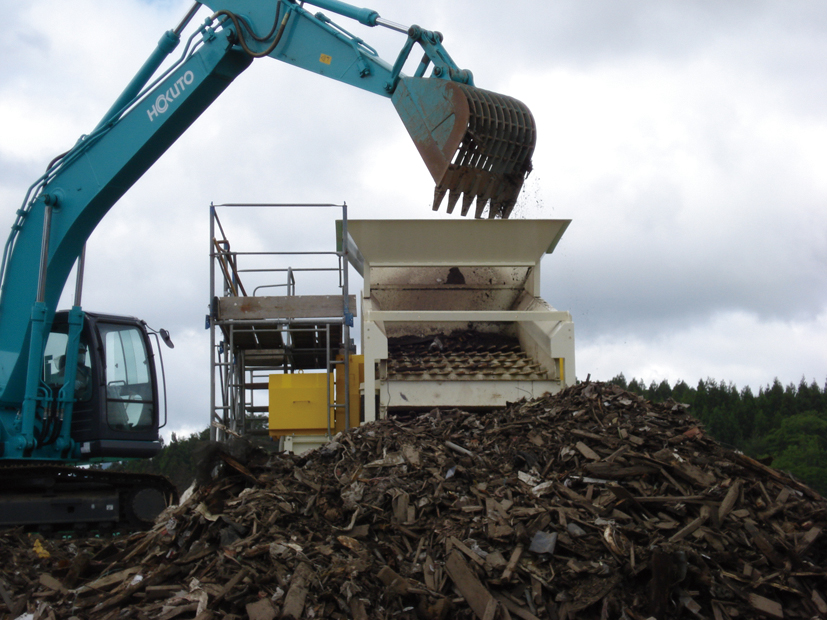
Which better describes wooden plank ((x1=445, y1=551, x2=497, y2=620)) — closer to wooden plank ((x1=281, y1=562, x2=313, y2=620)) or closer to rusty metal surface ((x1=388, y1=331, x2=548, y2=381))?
wooden plank ((x1=281, y1=562, x2=313, y2=620))

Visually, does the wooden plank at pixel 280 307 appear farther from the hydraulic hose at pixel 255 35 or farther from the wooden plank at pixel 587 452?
the wooden plank at pixel 587 452

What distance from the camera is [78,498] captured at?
7.29 metres

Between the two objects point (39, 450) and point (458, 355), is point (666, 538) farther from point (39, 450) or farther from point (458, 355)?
point (39, 450)

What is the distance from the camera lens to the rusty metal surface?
7453mm

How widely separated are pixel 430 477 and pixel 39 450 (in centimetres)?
404

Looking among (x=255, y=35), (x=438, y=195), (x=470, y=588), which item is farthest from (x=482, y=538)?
(x=255, y=35)

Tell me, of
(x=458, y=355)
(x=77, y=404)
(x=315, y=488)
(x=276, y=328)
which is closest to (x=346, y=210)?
(x=276, y=328)

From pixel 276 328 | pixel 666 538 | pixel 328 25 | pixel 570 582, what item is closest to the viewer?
pixel 570 582

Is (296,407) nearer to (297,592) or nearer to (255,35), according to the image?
(255,35)

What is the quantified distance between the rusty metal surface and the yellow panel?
91 cm

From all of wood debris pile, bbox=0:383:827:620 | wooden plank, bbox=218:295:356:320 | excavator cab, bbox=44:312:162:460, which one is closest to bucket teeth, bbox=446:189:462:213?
wood debris pile, bbox=0:383:827:620

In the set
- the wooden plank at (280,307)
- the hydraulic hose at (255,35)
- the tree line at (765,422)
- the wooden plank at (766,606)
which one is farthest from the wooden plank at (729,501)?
the tree line at (765,422)

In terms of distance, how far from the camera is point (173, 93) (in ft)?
23.2

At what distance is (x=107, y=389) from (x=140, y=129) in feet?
8.20
